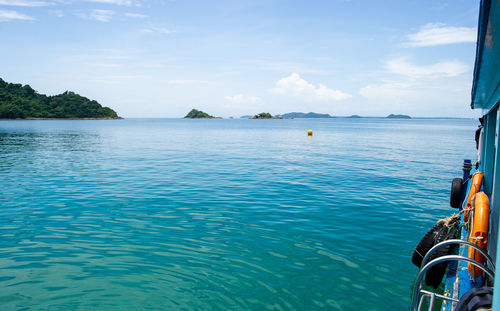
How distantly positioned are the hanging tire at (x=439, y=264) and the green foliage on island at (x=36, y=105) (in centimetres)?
17091

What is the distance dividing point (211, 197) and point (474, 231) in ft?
30.5

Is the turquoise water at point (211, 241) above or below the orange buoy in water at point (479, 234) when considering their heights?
below

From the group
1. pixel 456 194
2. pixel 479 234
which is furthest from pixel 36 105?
pixel 479 234

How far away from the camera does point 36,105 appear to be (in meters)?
156

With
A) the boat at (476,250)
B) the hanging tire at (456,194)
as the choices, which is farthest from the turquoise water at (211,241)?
the boat at (476,250)

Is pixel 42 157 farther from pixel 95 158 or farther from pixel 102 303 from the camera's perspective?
pixel 102 303

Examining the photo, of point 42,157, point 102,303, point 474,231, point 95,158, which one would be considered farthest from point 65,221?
point 42,157

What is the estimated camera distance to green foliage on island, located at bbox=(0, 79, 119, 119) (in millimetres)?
138363

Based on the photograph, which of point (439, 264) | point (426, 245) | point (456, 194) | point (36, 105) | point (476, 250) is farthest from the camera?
point (36, 105)

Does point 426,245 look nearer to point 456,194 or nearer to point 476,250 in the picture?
point 476,250

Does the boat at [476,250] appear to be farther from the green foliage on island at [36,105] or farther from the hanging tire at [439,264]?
the green foliage on island at [36,105]

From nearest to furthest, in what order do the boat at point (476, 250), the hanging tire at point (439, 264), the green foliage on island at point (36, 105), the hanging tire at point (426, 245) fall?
the boat at point (476, 250) < the hanging tire at point (439, 264) < the hanging tire at point (426, 245) < the green foliage on island at point (36, 105)

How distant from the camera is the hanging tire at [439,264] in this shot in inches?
196

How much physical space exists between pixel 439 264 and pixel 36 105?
19411 centimetres
